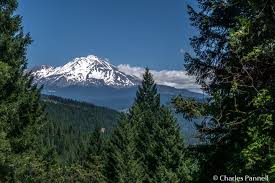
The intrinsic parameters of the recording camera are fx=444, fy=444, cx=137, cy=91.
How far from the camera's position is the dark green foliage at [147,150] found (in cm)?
3894

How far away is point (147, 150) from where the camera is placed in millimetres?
49875

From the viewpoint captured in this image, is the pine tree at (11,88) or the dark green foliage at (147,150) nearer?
the pine tree at (11,88)

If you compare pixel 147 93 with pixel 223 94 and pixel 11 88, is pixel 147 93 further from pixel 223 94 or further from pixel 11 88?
pixel 223 94

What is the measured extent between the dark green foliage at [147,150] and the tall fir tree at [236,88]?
51.7ft

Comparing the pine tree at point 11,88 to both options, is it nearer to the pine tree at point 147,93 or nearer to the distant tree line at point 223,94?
the distant tree line at point 223,94

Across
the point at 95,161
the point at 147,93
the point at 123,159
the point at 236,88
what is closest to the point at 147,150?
the point at 123,159

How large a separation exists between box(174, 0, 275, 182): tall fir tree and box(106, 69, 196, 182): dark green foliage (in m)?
15.8

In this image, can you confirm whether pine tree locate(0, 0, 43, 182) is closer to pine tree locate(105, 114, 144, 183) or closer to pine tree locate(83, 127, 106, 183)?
pine tree locate(105, 114, 144, 183)

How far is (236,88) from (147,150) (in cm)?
4163

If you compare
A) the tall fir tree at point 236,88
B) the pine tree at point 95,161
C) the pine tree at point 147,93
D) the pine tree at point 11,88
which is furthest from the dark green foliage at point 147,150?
the tall fir tree at point 236,88

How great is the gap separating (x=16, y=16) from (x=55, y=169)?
21.7 meters

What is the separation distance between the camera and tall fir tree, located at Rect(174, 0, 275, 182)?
8.73 metres

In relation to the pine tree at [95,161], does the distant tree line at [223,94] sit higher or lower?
higher

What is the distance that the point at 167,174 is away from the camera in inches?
1463
